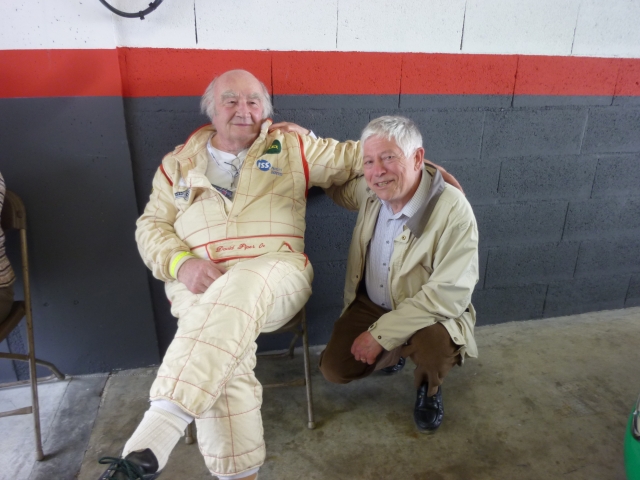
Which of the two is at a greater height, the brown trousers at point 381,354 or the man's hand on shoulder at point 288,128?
the man's hand on shoulder at point 288,128

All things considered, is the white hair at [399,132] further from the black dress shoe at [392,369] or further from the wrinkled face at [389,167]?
the black dress shoe at [392,369]

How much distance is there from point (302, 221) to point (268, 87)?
607 millimetres

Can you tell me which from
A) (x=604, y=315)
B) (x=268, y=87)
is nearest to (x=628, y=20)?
(x=604, y=315)

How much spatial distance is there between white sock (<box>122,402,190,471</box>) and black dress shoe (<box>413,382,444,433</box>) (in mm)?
964

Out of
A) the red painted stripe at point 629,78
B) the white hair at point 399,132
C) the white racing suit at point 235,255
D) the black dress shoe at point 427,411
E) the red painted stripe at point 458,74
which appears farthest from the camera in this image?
the red painted stripe at point 629,78

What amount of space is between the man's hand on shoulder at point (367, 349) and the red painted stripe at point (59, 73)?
1.35 m

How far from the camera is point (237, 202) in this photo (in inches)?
66.4

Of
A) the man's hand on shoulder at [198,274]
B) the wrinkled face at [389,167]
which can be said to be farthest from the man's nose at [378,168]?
the man's hand on shoulder at [198,274]

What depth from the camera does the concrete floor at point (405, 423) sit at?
1.58 m

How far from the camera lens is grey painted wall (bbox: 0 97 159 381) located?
173cm

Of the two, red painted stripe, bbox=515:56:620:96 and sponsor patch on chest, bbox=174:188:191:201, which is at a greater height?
red painted stripe, bbox=515:56:620:96

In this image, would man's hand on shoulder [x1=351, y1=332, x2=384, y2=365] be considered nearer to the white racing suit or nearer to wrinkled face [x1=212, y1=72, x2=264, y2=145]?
the white racing suit

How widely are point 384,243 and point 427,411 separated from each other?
2.24 ft

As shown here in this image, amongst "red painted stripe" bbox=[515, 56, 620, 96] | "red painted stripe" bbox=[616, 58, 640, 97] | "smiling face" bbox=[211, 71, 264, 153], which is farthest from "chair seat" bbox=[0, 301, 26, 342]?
"red painted stripe" bbox=[616, 58, 640, 97]
